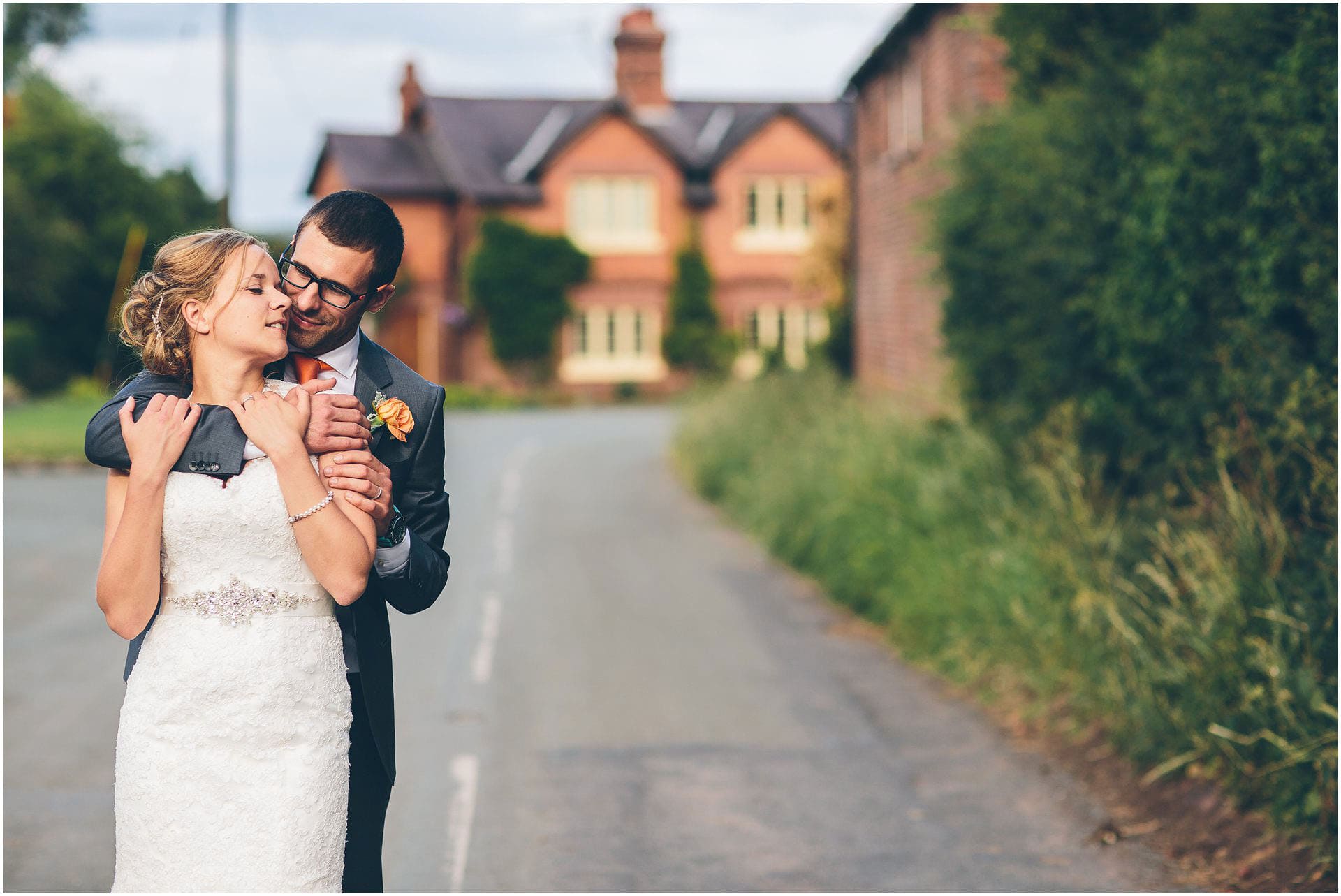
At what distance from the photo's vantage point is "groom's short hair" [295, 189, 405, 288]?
9.71 feet

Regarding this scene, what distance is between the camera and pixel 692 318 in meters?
41.0

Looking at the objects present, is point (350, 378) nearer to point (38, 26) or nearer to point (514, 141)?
point (514, 141)

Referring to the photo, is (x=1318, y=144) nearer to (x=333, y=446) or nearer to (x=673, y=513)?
(x=333, y=446)

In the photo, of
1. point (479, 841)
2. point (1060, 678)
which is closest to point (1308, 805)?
point (1060, 678)

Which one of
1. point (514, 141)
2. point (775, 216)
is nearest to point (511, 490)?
point (514, 141)

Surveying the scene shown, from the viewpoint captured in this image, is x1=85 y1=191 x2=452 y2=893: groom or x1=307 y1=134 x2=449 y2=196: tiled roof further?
x1=307 y1=134 x2=449 y2=196: tiled roof

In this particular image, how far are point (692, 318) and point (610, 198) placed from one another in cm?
398

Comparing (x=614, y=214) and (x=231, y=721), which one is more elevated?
(x=614, y=214)

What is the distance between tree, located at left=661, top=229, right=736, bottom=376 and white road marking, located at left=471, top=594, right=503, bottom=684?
95.5 ft

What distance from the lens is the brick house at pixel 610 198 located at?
3938cm

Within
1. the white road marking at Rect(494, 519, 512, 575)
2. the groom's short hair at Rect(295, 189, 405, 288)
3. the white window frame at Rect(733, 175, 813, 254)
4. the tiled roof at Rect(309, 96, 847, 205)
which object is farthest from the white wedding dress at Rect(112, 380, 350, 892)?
the white window frame at Rect(733, 175, 813, 254)

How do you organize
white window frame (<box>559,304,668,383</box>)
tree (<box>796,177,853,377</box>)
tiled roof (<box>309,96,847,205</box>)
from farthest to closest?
white window frame (<box>559,304,668,383</box>)
tiled roof (<box>309,96,847,205</box>)
tree (<box>796,177,853,377</box>)

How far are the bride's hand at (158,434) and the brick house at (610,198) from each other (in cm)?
3595

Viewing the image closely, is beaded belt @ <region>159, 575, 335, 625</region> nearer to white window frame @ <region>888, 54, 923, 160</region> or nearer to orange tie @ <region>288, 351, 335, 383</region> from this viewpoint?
orange tie @ <region>288, 351, 335, 383</region>
